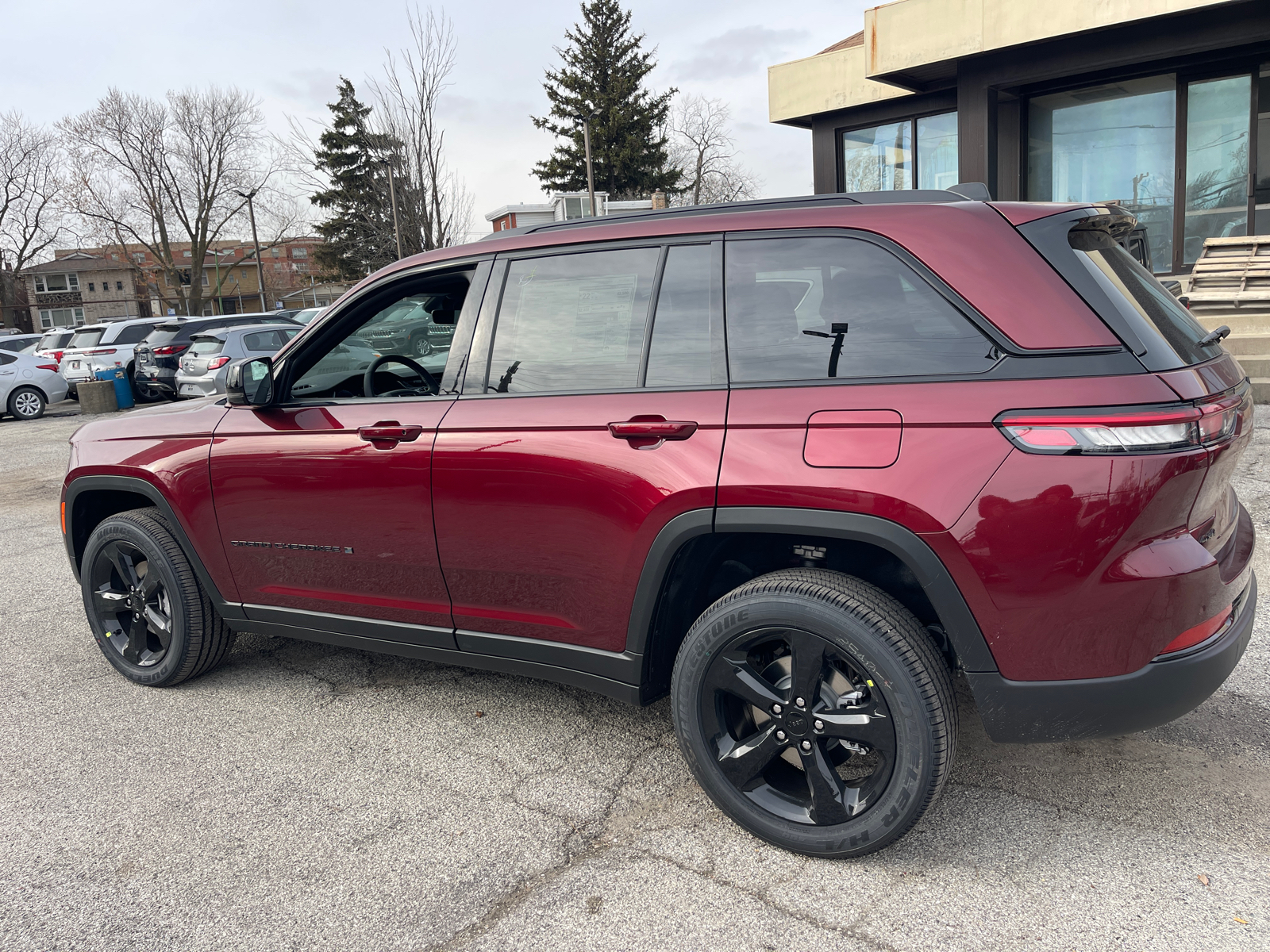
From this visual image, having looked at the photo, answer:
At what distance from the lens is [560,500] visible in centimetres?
273

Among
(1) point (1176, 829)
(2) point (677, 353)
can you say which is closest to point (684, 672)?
(2) point (677, 353)

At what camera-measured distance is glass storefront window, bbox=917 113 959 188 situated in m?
14.8

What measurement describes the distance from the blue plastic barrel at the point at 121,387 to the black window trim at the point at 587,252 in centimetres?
1676

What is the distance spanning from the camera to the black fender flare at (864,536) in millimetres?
2230

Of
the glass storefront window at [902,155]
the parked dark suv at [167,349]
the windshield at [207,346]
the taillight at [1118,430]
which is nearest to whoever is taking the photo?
the taillight at [1118,430]

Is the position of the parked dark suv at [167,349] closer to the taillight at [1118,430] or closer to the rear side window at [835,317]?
the rear side window at [835,317]

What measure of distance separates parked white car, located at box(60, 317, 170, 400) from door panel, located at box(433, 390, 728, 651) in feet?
55.8

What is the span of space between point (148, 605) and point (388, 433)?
1.61 meters

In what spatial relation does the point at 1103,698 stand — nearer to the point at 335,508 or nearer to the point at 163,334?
the point at 335,508

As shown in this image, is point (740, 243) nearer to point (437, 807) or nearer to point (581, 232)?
point (581, 232)

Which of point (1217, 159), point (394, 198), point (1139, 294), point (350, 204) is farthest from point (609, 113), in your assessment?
point (1139, 294)

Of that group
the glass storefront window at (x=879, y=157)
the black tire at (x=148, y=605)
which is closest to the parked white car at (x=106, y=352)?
the glass storefront window at (x=879, y=157)

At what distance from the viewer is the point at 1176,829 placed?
2.51 m

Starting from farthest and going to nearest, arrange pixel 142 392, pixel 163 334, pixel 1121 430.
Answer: pixel 142 392 → pixel 163 334 → pixel 1121 430
